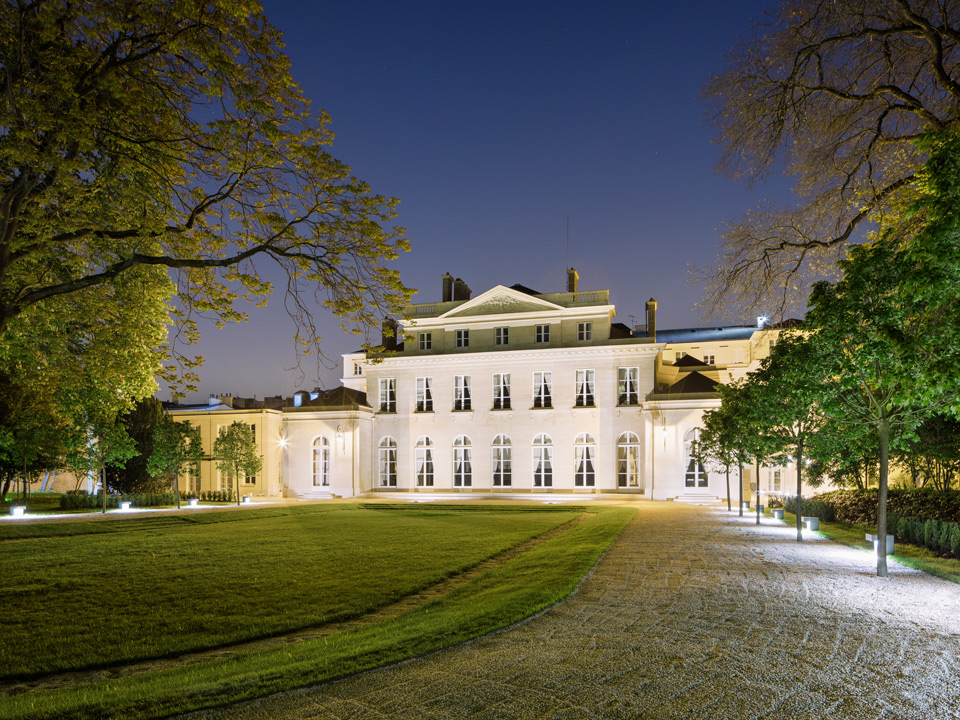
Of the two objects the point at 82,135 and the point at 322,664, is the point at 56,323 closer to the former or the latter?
the point at 82,135

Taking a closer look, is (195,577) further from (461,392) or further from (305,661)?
(461,392)

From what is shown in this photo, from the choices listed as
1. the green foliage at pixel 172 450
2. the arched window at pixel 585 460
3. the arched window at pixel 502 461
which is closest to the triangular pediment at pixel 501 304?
the arched window at pixel 502 461

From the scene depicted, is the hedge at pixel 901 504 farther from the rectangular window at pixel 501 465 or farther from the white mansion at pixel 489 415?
the rectangular window at pixel 501 465

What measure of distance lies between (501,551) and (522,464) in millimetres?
26749

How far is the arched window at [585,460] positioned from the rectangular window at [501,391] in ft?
17.8

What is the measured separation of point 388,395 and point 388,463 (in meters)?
4.80

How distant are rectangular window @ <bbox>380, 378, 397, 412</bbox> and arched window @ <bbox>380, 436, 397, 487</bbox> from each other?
7.09 feet

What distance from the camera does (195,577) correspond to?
41.1ft

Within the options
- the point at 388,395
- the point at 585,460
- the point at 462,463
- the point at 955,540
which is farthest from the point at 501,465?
the point at 955,540

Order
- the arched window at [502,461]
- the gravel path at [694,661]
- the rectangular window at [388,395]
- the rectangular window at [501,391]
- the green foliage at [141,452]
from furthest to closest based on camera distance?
the rectangular window at [388,395] < the rectangular window at [501,391] < the arched window at [502,461] < the green foliage at [141,452] < the gravel path at [694,661]

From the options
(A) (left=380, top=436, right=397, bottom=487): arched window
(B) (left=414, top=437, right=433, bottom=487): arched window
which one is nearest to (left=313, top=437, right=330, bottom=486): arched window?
(A) (left=380, top=436, right=397, bottom=487): arched window

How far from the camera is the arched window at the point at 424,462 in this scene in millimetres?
44250

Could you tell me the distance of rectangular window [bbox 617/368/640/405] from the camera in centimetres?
4106

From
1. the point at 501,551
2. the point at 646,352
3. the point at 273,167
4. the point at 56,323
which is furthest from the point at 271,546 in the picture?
the point at 646,352
